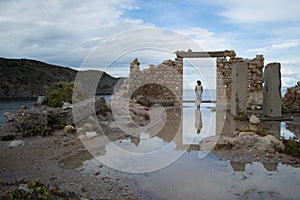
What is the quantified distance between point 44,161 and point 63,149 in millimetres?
1071

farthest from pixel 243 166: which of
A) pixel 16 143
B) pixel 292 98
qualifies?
pixel 292 98

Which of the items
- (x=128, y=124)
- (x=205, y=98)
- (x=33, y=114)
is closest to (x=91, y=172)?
(x=33, y=114)

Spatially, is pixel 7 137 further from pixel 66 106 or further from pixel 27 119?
pixel 66 106

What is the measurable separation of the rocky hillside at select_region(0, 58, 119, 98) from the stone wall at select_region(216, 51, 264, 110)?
8.89 m

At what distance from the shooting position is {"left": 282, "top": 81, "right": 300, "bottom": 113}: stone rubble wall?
1679cm

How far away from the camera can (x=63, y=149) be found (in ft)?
24.1

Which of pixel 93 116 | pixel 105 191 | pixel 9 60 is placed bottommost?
pixel 105 191

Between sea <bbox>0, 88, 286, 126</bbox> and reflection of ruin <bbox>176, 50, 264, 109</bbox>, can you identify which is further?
reflection of ruin <bbox>176, 50, 264, 109</bbox>

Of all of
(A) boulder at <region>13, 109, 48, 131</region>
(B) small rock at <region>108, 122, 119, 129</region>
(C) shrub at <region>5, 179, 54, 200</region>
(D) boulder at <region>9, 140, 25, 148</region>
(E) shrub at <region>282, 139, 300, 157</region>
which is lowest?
(C) shrub at <region>5, 179, 54, 200</region>

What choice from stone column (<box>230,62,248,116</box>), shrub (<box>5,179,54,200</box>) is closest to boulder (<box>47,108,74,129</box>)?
shrub (<box>5,179,54,200</box>)

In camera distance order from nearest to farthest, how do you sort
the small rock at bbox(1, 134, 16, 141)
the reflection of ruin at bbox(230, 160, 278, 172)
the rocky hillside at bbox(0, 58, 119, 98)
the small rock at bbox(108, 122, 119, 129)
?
the reflection of ruin at bbox(230, 160, 278, 172)
the small rock at bbox(1, 134, 16, 141)
the small rock at bbox(108, 122, 119, 129)
the rocky hillside at bbox(0, 58, 119, 98)

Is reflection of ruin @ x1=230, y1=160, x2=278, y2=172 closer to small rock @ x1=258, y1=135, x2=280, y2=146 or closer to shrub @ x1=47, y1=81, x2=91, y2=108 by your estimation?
small rock @ x1=258, y1=135, x2=280, y2=146

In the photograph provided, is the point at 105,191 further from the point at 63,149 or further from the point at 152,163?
the point at 63,149

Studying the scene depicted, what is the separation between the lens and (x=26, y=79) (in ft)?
65.5
